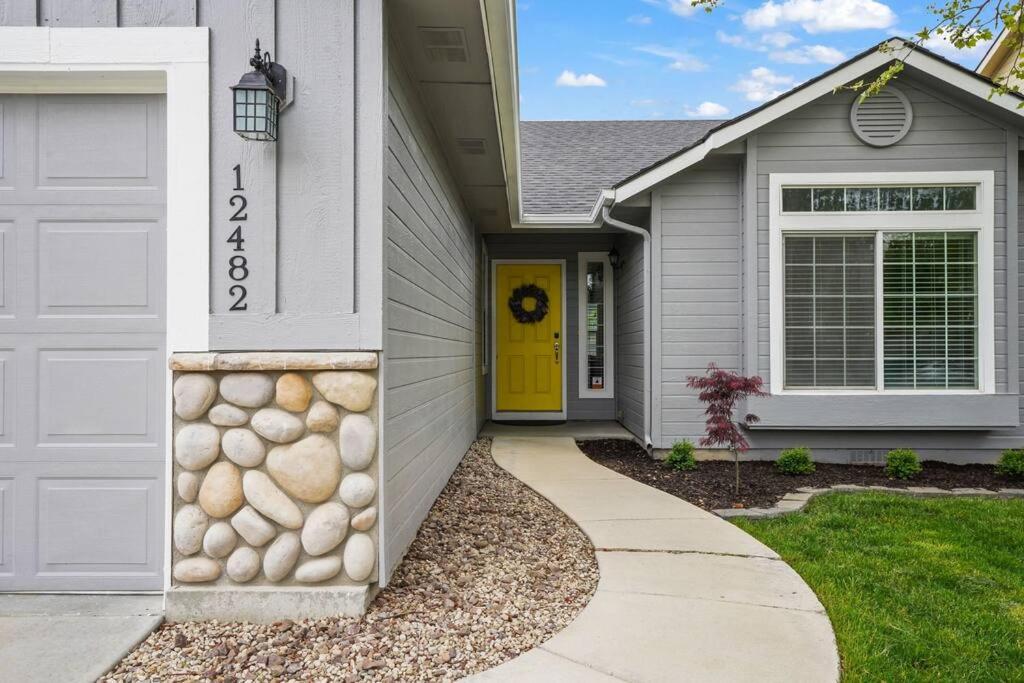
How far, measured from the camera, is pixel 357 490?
8.00 ft

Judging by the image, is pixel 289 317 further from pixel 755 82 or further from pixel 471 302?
pixel 755 82

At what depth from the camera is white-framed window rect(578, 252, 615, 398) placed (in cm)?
824

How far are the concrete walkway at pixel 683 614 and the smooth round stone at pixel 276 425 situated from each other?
113 cm

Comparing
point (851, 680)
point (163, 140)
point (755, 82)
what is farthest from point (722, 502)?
point (755, 82)

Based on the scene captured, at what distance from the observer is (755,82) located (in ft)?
92.1

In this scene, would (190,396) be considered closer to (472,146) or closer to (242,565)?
(242,565)

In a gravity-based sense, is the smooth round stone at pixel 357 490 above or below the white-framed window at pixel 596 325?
below

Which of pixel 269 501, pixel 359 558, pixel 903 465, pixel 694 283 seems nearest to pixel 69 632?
pixel 269 501

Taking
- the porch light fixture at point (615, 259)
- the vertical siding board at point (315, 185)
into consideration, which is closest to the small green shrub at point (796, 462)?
the porch light fixture at point (615, 259)

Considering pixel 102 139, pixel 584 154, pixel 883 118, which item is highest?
pixel 584 154

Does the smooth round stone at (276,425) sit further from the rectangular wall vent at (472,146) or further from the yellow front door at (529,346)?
the yellow front door at (529,346)

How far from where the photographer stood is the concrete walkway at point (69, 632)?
1998 millimetres

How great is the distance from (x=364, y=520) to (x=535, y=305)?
238 inches

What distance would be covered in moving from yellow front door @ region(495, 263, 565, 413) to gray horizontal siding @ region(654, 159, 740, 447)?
254 cm
